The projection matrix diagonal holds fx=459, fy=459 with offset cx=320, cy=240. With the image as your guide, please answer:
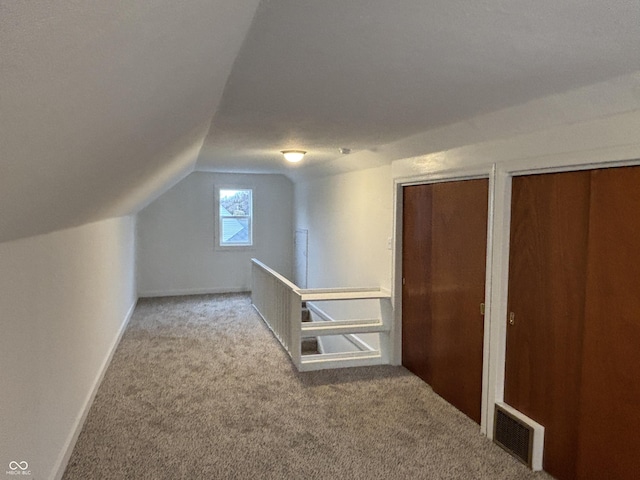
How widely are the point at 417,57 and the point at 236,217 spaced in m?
6.56

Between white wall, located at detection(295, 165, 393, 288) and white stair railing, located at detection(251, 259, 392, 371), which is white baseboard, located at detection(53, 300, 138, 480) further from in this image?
white wall, located at detection(295, 165, 393, 288)

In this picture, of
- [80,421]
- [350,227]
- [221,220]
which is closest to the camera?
[80,421]

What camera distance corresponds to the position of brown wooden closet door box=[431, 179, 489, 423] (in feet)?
10.2

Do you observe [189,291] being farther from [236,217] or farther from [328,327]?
[328,327]

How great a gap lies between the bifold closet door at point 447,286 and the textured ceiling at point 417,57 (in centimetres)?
74

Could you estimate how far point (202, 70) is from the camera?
1552 mm

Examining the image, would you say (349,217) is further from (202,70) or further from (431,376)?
(202,70)

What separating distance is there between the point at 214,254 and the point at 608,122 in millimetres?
6584

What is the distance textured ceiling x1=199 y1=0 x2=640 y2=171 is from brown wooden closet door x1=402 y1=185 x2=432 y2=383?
1.07 meters

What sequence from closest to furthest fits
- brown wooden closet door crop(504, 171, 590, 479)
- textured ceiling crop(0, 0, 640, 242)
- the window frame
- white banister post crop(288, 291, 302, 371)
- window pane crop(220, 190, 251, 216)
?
textured ceiling crop(0, 0, 640, 242), brown wooden closet door crop(504, 171, 590, 479), white banister post crop(288, 291, 302, 371), the window frame, window pane crop(220, 190, 251, 216)

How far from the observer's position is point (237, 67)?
6.04ft

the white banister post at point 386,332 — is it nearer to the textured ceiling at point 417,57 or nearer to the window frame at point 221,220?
the textured ceiling at point 417,57

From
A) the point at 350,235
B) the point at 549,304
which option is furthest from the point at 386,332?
the point at 549,304

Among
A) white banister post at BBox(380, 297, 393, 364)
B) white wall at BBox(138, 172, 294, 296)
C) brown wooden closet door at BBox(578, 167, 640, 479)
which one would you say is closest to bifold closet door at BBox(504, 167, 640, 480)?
brown wooden closet door at BBox(578, 167, 640, 479)
